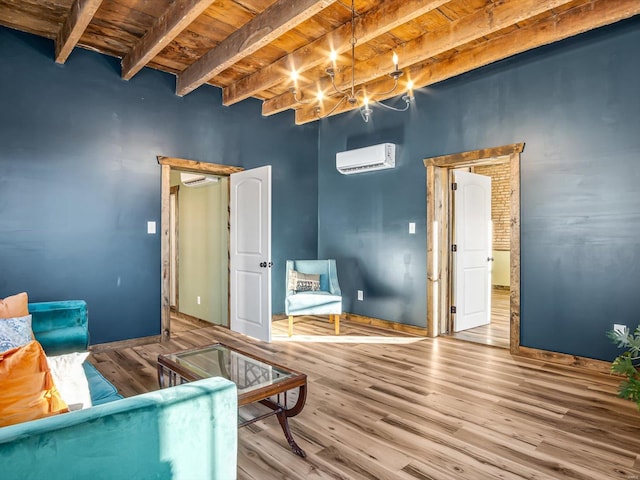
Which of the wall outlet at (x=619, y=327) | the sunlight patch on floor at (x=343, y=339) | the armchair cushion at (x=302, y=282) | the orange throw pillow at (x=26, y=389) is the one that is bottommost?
the sunlight patch on floor at (x=343, y=339)

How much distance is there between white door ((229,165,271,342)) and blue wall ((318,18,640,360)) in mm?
1675

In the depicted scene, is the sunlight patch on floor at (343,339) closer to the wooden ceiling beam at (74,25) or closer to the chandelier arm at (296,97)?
the chandelier arm at (296,97)

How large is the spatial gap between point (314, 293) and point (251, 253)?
92 centimetres

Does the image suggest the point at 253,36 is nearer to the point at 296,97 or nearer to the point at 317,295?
the point at 296,97

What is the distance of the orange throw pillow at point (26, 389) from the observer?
109 cm

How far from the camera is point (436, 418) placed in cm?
253

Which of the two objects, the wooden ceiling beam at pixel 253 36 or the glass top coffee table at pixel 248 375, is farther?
the wooden ceiling beam at pixel 253 36

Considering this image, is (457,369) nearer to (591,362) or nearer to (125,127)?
(591,362)

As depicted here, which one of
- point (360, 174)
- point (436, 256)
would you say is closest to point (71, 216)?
point (360, 174)

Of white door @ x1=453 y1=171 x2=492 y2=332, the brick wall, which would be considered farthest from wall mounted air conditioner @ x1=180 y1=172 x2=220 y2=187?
the brick wall

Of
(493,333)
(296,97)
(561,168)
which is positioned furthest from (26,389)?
(493,333)

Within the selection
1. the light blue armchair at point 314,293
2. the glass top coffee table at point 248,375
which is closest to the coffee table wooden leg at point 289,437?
the glass top coffee table at point 248,375

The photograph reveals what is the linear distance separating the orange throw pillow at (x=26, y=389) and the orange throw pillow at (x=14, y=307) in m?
1.34

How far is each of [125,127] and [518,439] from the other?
430 centimetres
